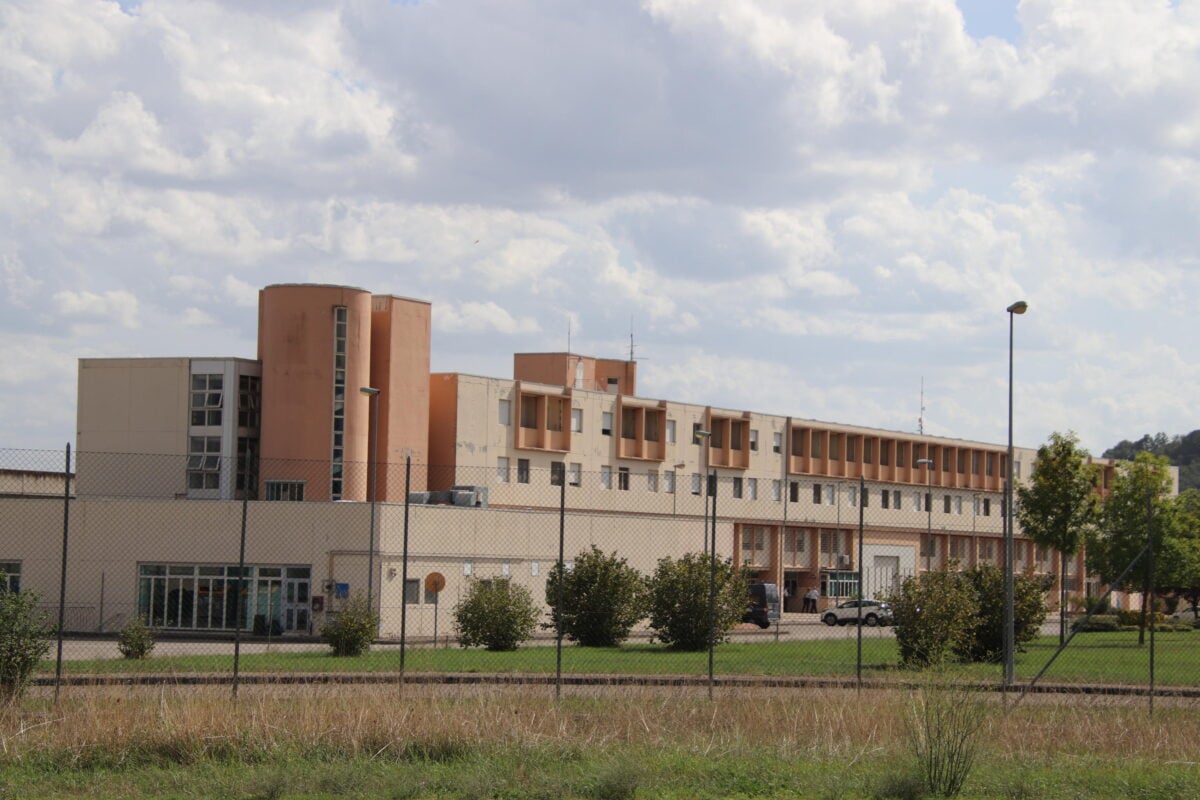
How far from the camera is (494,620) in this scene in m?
36.8

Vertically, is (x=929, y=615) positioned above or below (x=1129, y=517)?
below

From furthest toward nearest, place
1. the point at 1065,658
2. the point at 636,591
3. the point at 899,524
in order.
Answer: the point at 899,524, the point at 636,591, the point at 1065,658

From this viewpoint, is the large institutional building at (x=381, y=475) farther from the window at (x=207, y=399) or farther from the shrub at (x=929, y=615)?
the shrub at (x=929, y=615)

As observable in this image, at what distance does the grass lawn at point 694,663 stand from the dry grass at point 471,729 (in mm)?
7489

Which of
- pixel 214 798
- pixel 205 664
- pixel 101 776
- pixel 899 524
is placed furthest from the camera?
pixel 899 524

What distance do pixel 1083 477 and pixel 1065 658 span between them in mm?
16811

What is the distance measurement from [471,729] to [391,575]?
33.0m

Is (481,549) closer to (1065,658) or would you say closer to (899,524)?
(1065,658)

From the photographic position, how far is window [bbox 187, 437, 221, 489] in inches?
2167

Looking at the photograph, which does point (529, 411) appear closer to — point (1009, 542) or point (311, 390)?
point (311, 390)

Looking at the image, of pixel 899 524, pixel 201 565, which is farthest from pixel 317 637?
pixel 899 524

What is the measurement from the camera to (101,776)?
523 inches

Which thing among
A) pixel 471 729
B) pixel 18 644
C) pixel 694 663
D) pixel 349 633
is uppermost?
pixel 18 644

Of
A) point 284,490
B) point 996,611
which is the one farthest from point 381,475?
point 996,611
